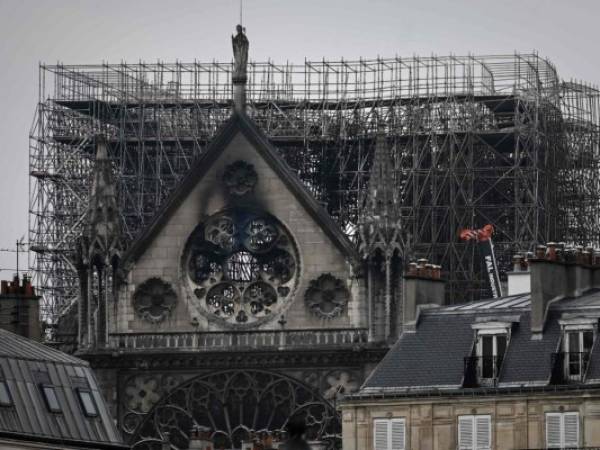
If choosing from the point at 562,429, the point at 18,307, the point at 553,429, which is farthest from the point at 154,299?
the point at 562,429

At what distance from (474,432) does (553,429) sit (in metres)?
1.92

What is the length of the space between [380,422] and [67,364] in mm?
7303

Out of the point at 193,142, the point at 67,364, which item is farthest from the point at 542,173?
the point at 67,364

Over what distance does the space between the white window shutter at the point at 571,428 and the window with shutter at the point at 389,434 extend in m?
4.05

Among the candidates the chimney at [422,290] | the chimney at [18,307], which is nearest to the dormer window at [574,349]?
the chimney at [422,290]

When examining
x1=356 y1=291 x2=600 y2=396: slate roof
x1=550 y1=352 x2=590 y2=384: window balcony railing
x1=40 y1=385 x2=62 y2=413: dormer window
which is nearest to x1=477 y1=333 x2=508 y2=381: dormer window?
x1=356 y1=291 x2=600 y2=396: slate roof

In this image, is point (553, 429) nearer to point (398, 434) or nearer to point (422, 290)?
point (398, 434)

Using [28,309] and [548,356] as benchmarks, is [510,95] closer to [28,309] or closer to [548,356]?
[28,309]

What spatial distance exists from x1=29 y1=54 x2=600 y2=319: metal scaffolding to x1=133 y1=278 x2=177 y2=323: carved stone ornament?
480 inches

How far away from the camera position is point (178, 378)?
99.6 metres

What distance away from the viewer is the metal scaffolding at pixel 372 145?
11388 cm

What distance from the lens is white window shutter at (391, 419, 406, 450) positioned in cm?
6944

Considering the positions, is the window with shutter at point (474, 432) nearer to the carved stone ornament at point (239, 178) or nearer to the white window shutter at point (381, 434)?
the white window shutter at point (381, 434)

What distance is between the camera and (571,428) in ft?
220
